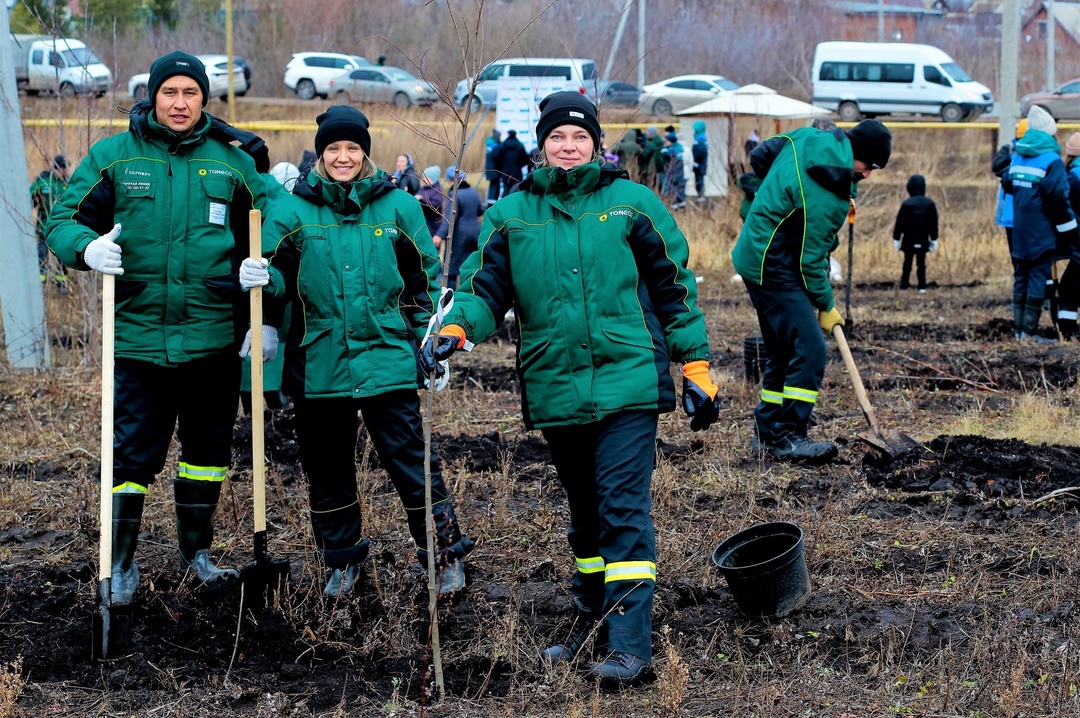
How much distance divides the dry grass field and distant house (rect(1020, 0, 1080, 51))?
2046 inches

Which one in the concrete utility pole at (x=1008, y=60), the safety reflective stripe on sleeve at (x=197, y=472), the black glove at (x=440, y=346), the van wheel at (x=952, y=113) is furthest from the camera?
the van wheel at (x=952, y=113)

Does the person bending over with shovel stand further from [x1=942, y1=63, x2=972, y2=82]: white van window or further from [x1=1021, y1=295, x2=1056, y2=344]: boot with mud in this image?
[x1=942, y1=63, x2=972, y2=82]: white van window

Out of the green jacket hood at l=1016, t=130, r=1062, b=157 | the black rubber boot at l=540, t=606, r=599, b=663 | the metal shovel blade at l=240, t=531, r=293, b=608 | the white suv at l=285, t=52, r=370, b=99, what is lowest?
the black rubber boot at l=540, t=606, r=599, b=663

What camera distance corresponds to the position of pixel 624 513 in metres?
3.89

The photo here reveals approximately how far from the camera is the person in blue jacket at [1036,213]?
10281 mm

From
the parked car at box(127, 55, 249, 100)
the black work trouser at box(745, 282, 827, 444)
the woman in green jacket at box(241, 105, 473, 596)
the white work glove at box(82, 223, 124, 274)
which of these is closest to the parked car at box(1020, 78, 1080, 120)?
the parked car at box(127, 55, 249, 100)

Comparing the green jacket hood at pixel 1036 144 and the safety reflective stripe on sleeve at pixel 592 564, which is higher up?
the green jacket hood at pixel 1036 144

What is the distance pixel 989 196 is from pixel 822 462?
685 inches

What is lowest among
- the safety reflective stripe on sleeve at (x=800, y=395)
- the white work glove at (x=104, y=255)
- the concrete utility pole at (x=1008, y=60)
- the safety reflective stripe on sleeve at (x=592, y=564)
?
the safety reflective stripe on sleeve at (x=592, y=564)

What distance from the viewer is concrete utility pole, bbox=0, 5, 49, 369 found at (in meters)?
8.86

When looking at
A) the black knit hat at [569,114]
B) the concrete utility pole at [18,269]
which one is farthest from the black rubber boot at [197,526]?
the concrete utility pole at [18,269]

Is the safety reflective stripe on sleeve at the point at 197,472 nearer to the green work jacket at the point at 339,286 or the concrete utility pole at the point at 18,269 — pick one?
the green work jacket at the point at 339,286

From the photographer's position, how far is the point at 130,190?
4.39m

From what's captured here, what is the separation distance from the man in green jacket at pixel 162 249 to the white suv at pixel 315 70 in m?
33.4
